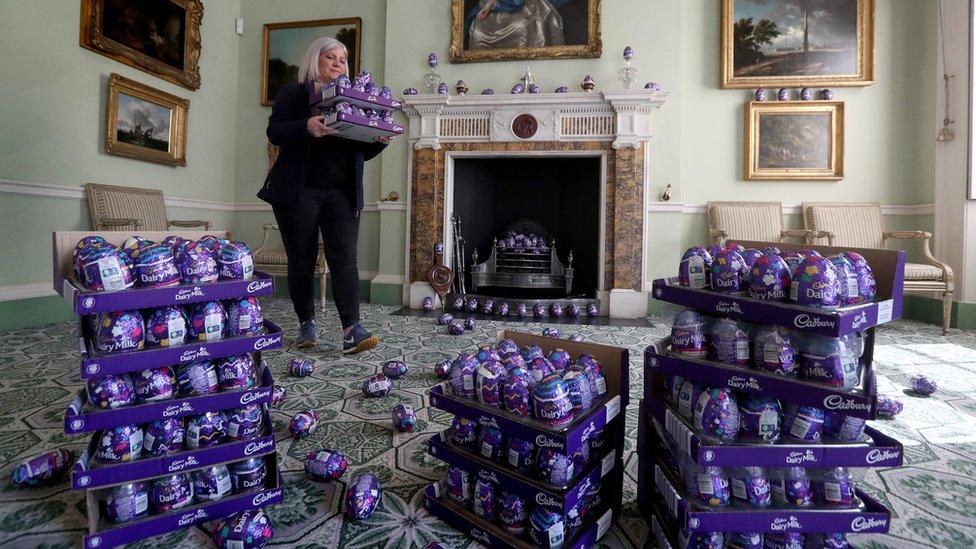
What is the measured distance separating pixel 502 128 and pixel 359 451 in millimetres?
3686

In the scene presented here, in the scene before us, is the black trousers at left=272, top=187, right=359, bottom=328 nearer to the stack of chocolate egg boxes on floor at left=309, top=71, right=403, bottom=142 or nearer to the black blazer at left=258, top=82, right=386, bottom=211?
the black blazer at left=258, top=82, right=386, bottom=211

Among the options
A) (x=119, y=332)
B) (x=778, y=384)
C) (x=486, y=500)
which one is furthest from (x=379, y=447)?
(x=778, y=384)

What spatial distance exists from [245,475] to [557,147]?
399 cm

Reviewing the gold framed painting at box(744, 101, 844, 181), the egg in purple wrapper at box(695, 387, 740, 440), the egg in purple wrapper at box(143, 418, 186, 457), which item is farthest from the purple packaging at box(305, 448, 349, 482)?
the gold framed painting at box(744, 101, 844, 181)

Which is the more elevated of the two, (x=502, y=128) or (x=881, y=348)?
(x=502, y=128)

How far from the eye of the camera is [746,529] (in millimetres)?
917

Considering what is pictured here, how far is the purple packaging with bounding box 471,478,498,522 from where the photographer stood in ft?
3.50

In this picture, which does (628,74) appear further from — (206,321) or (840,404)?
(206,321)

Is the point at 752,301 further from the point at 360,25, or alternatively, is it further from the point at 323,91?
the point at 360,25

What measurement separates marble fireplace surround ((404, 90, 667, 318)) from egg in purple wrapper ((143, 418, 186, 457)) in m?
3.63

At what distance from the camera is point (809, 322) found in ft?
2.96

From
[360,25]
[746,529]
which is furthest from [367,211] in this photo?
[746,529]

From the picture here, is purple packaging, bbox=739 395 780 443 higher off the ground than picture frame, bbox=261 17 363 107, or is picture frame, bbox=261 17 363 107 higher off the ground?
picture frame, bbox=261 17 363 107

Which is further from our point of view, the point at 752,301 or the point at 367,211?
the point at 367,211
